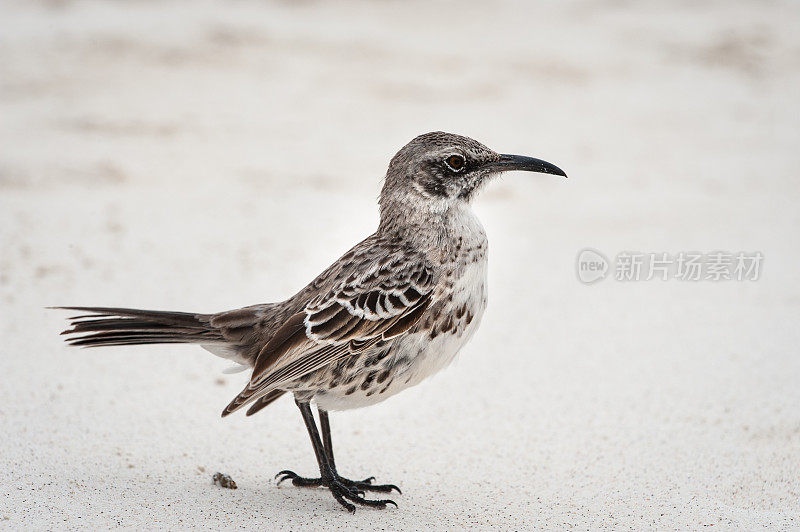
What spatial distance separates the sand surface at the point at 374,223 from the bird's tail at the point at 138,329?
650mm

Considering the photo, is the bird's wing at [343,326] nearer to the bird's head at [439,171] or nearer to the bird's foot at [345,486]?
the bird's head at [439,171]

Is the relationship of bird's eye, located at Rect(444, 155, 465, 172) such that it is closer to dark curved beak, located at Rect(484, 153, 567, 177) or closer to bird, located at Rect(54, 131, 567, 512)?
bird, located at Rect(54, 131, 567, 512)

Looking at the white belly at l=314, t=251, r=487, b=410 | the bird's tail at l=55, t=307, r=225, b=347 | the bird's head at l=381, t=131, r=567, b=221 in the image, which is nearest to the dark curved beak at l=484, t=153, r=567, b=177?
the bird's head at l=381, t=131, r=567, b=221

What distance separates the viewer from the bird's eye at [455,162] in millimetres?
4719

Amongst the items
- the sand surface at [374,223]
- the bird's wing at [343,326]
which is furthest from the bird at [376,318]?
the sand surface at [374,223]

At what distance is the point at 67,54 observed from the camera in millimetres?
11508

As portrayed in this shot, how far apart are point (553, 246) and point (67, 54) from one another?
6811mm

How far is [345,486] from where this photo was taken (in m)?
4.70

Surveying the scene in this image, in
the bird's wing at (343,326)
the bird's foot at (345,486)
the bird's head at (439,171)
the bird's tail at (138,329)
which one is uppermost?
the bird's head at (439,171)

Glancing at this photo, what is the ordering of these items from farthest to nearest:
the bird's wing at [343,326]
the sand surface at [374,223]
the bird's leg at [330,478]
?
the sand surface at [374,223] → the bird's leg at [330,478] → the bird's wing at [343,326]

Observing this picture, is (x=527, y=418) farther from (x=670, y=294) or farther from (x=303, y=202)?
(x=303, y=202)

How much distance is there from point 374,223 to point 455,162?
11.6 feet

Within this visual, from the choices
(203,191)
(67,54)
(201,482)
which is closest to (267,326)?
(201,482)

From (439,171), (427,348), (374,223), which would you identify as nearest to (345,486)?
(427,348)
